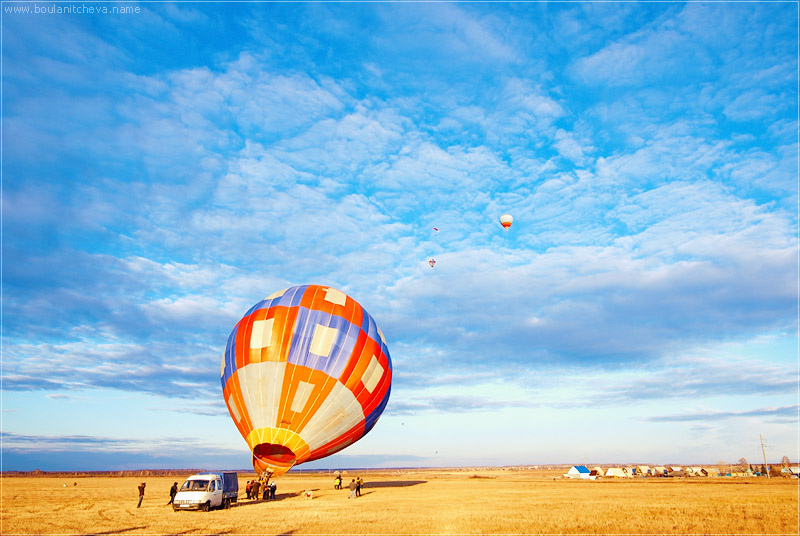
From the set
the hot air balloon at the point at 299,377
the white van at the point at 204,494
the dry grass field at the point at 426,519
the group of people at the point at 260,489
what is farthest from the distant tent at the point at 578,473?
the white van at the point at 204,494

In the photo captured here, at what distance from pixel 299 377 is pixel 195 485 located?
283 inches

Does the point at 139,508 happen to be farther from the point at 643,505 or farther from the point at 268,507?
the point at 643,505

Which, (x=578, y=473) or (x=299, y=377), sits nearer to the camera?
(x=299, y=377)

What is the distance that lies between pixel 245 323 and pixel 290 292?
3076 mm

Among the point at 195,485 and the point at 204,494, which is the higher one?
the point at 195,485

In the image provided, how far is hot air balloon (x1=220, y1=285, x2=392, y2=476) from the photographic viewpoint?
88.4 feet

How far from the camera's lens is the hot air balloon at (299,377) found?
1061 inches

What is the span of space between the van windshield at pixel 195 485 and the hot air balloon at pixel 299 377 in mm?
2790

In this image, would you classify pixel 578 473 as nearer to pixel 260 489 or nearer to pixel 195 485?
pixel 260 489

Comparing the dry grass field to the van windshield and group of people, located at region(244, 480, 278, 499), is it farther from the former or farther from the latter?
group of people, located at region(244, 480, 278, 499)

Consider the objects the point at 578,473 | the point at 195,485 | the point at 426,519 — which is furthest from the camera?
the point at 578,473

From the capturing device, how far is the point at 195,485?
26188mm

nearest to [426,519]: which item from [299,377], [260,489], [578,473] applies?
[299,377]

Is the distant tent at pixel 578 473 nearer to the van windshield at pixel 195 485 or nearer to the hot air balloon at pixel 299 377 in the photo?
the hot air balloon at pixel 299 377
